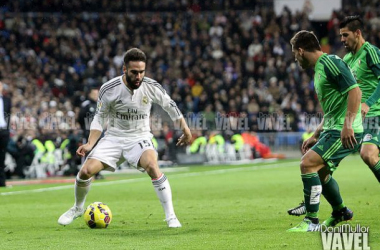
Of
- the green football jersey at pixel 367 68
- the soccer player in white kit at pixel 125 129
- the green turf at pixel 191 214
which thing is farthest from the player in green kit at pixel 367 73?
the soccer player in white kit at pixel 125 129

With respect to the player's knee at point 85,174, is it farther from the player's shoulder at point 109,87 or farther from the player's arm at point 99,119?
the player's shoulder at point 109,87

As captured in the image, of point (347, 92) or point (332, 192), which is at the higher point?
point (347, 92)

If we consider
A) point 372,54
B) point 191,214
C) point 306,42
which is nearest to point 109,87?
point 191,214

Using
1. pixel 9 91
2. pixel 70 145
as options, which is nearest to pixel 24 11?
pixel 9 91

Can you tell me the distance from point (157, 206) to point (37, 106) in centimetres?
1675

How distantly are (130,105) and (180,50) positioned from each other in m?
25.8

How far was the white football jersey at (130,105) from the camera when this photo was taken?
985 centimetres

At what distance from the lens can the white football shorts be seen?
32.3 feet

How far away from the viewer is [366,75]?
32.1 feet

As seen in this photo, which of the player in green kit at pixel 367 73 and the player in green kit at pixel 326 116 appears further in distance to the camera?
the player in green kit at pixel 367 73

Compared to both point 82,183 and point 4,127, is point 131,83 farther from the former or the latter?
point 4,127

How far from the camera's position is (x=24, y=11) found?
39.1 metres

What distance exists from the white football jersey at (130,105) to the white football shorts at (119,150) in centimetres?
9

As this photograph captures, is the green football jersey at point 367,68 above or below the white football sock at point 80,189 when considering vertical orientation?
above
